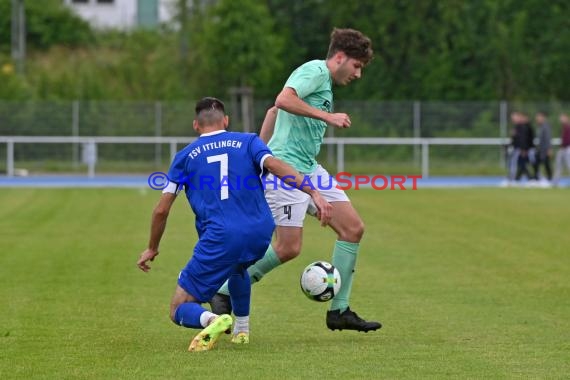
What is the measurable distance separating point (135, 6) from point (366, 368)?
60.4 meters

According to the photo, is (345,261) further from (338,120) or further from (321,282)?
(338,120)

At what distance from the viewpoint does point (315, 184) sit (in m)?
8.53

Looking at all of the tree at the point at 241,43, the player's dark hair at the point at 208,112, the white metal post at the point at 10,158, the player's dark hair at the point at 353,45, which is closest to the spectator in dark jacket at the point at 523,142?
the tree at the point at 241,43

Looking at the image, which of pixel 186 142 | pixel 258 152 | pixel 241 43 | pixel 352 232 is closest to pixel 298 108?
pixel 258 152

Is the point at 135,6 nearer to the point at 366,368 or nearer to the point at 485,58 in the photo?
the point at 485,58

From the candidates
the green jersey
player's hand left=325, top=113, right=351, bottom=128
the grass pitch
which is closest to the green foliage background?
the grass pitch

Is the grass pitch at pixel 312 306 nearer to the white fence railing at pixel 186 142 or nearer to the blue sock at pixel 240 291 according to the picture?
the blue sock at pixel 240 291

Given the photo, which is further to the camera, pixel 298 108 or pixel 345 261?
pixel 345 261

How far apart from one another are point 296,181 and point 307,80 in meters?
1.11

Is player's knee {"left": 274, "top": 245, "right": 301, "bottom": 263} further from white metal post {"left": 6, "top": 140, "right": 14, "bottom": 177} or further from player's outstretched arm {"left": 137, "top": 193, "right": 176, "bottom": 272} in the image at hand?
white metal post {"left": 6, "top": 140, "right": 14, "bottom": 177}

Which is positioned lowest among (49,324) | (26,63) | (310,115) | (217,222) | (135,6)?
(49,324)

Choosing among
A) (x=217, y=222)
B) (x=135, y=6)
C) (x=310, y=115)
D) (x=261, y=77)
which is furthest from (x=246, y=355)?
(x=135, y=6)

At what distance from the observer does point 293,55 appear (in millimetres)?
44719

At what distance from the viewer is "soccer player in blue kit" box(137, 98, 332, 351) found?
7.51 meters
